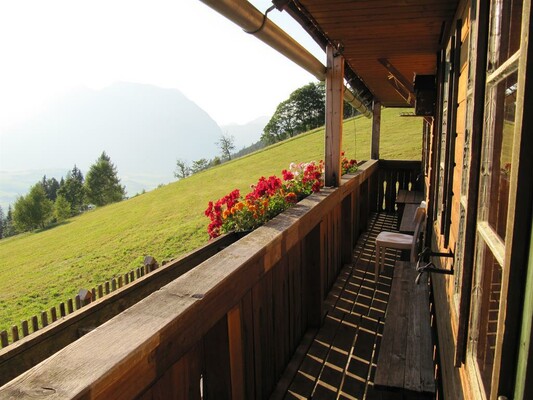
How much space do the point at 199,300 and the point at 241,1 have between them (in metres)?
1.44

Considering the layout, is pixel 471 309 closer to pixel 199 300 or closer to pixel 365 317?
pixel 199 300

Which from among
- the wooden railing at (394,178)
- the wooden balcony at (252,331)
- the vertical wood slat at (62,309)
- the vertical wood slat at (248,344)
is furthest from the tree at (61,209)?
the vertical wood slat at (248,344)

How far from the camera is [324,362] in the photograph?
294 centimetres

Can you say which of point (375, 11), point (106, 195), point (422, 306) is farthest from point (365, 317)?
point (106, 195)

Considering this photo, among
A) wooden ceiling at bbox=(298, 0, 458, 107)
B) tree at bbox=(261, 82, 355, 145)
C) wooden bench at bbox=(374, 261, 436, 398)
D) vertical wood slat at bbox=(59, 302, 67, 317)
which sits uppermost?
tree at bbox=(261, 82, 355, 145)

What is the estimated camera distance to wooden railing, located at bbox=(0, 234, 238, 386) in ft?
6.98

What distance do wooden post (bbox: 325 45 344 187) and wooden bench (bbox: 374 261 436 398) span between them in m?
1.26

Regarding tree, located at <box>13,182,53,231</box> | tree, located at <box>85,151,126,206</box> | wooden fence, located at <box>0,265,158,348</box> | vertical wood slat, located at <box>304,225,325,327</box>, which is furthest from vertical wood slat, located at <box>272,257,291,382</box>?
tree, located at <box>85,151,126,206</box>

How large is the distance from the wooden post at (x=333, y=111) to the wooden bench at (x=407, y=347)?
4.13 feet

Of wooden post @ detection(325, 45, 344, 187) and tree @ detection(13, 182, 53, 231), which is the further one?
tree @ detection(13, 182, 53, 231)

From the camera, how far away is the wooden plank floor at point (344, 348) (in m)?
2.63

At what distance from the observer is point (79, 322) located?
2576 millimetres

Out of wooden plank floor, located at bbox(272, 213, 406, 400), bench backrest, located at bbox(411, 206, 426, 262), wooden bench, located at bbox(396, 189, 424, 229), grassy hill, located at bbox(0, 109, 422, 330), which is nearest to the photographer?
wooden plank floor, located at bbox(272, 213, 406, 400)

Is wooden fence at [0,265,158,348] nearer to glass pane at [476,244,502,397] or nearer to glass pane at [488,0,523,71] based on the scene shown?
glass pane at [476,244,502,397]
